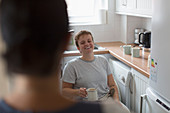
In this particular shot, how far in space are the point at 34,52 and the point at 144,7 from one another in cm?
226

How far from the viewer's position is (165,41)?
5.06ft

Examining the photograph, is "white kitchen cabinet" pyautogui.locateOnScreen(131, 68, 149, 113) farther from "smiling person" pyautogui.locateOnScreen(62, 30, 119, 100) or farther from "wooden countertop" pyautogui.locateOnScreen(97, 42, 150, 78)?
"smiling person" pyautogui.locateOnScreen(62, 30, 119, 100)

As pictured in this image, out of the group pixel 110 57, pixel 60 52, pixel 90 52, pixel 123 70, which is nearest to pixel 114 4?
pixel 110 57

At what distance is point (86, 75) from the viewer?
1.94 meters

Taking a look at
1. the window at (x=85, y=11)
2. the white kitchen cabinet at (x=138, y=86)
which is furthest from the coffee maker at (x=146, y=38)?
the window at (x=85, y=11)

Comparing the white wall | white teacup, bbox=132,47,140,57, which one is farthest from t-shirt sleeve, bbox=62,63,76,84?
the white wall

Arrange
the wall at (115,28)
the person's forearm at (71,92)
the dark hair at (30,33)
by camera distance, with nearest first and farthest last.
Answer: the dark hair at (30,33)
the person's forearm at (71,92)
the wall at (115,28)

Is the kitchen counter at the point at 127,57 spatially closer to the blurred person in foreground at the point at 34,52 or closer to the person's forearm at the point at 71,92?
the person's forearm at the point at 71,92

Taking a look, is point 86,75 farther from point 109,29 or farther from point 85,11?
point 85,11

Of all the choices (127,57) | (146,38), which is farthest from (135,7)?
(127,57)

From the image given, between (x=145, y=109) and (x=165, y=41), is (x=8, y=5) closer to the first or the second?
(x=165, y=41)

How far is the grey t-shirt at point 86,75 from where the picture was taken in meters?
1.91

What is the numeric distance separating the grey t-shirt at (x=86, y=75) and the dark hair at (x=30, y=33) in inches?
62.5

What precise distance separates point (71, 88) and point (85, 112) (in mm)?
1571
